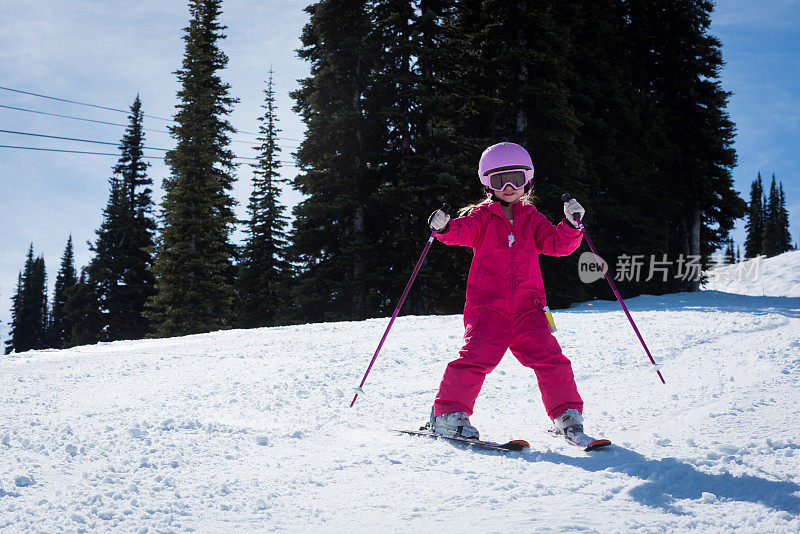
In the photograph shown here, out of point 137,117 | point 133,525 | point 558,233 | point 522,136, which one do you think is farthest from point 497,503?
point 137,117

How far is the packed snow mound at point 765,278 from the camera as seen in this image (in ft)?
116

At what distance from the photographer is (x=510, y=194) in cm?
383

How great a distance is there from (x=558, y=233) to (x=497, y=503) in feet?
6.65

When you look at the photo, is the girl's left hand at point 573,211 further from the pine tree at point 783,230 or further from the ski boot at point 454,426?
the pine tree at point 783,230

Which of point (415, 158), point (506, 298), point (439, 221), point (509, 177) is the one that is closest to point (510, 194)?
point (509, 177)

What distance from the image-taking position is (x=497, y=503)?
2.28 metres

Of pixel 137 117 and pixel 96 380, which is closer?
pixel 96 380

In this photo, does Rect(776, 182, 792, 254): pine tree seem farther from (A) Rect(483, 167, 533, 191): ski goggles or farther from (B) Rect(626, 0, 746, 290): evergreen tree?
(A) Rect(483, 167, 533, 191): ski goggles

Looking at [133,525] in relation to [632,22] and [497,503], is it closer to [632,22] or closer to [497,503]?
[497,503]

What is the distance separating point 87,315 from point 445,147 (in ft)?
77.9

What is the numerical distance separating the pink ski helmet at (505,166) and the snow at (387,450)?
5.71 feet

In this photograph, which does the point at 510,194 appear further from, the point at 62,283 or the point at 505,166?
the point at 62,283

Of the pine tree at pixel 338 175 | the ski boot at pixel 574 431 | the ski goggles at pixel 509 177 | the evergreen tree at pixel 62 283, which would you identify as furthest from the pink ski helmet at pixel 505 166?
the evergreen tree at pixel 62 283

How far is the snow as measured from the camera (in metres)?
2.17
